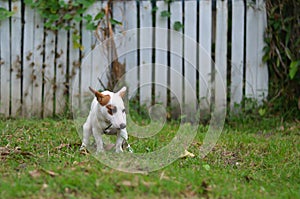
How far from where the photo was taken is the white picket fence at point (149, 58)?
7715 mm

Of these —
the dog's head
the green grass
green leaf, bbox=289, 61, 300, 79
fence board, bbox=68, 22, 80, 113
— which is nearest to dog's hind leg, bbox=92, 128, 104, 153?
the green grass

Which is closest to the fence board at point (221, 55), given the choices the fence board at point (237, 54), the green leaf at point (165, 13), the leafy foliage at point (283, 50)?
the fence board at point (237, 54)

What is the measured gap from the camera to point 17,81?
7.85 metres

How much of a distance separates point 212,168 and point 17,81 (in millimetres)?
4001

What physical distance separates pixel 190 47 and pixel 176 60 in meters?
0.26

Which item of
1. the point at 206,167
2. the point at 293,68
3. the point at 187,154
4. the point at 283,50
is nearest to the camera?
the point at 206,167

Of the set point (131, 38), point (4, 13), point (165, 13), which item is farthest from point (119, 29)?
point (4, 13)

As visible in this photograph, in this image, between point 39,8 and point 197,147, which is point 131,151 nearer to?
point 197,147

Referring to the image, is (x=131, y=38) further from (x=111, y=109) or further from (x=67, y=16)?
(x=111, y=109)

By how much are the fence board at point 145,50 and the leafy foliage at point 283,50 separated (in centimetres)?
156

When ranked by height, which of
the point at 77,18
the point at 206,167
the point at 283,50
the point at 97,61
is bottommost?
the point at 206,167

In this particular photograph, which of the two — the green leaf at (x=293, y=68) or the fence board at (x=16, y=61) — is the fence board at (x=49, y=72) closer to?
the fence board at (x=16, y=61)

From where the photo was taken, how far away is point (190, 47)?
7.82 m

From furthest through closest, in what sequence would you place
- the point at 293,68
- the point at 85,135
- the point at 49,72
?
the point at 49,72, the point at 293,68, the point at 85,135
